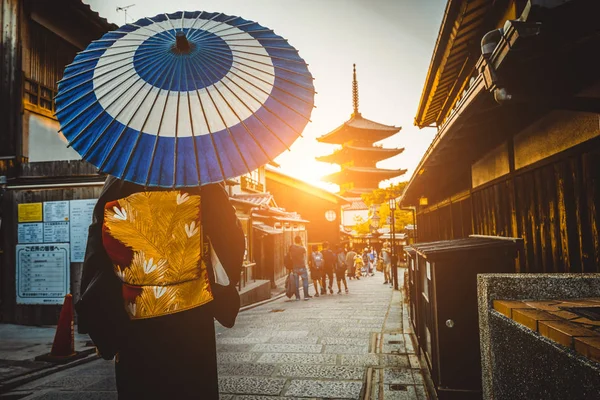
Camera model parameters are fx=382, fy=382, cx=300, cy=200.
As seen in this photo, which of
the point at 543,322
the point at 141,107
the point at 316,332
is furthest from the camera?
the point at 316,332

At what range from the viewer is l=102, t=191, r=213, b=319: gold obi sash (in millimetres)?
2012

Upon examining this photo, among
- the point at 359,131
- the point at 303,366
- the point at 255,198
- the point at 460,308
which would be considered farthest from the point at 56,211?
the point at 359,131

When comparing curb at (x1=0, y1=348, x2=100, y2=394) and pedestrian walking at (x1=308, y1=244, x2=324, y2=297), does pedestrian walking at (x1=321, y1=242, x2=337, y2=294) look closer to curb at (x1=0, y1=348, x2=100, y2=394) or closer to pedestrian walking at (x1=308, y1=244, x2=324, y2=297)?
pedestrian walking at (x1=308, y1=244, x2=324, y2=297)

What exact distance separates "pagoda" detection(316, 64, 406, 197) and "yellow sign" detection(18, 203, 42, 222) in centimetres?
3183

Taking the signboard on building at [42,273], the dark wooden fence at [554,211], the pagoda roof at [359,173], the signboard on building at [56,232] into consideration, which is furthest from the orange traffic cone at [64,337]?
the pagoda roof at [359,173]

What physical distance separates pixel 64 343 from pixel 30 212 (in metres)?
4.10

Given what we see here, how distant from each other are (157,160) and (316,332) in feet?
20.6

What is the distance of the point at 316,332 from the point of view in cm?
761

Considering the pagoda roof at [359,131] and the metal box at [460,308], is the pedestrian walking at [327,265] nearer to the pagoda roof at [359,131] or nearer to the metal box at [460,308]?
the metal box at [460,308]

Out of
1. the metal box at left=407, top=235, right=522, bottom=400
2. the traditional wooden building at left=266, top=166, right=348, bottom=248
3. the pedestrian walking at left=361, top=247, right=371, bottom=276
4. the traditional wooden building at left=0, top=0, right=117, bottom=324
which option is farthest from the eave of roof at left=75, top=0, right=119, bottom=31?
the pedestrian walking at left=361, top=247, right=371, bottom=276

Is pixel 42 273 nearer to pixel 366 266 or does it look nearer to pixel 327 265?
pixel 327 265

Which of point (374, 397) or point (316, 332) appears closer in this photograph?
point (374, 397)

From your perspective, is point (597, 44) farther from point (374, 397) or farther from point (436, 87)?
point (436, 87)

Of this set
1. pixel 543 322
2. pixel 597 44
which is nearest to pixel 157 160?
A: pixel 543 322
